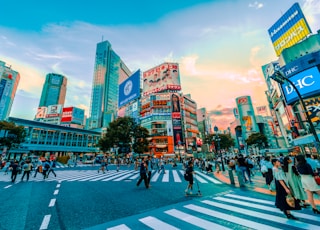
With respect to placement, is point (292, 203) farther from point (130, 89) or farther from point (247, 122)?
point (247, 122)

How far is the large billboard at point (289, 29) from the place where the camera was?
2939 cm

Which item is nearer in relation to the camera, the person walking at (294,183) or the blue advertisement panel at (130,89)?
the person walking at (294,183)

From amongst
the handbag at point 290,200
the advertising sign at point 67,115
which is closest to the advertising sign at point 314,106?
the handbag at point 290,200

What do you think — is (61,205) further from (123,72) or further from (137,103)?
(123,72)

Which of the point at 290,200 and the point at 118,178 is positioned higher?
the point at 290,200

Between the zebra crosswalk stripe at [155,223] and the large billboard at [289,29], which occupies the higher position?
the large billboard at [289,29]

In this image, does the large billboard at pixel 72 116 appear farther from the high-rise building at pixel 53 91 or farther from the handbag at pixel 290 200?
the high-rise building at pixel 53 91

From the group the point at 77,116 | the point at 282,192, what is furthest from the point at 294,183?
the point at 77,116

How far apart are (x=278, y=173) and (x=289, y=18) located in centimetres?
4305

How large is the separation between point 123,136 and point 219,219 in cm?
3482

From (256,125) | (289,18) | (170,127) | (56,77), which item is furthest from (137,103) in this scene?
(56,77)

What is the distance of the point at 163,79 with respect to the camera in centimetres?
6284

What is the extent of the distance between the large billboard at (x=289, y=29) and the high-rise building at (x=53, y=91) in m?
171

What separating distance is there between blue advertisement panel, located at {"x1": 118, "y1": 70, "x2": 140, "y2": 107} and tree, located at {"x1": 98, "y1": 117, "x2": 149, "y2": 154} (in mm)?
18634
